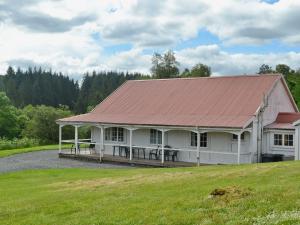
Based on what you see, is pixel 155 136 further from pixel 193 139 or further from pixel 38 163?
pixel 38 163

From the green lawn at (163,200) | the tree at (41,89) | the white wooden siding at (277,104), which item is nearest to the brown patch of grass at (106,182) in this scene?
the green lawn at (163,200)

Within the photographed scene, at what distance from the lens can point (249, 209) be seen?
8.73 m

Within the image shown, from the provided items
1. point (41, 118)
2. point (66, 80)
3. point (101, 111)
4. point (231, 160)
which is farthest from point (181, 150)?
point (66, 80)

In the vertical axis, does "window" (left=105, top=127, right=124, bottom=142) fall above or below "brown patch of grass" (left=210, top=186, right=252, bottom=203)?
above

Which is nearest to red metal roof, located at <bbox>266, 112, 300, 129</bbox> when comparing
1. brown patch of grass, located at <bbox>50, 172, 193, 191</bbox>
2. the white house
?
the white house

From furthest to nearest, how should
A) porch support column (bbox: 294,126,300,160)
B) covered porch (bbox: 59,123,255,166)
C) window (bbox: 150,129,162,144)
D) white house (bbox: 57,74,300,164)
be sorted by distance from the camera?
window (bbox: 150,129,162,144) → covered porch (bbox: 59,123,255,166) → white house (bbox: 57,74,300,164) → porch support column (bbox: 294,126,300,160)

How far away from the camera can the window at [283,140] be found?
24.8 metres

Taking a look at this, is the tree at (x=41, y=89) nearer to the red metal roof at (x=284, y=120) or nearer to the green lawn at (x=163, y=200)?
the red metal roof at (x=284, y=120)

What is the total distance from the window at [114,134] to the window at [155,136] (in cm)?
240

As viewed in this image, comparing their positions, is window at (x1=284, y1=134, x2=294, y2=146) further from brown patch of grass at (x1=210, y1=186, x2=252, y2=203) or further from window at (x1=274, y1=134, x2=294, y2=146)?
brown patch of grass at (x1=210, y1=186, x2=252, y2=203)

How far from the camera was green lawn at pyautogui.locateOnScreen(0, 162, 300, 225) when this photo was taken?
8.62 metres

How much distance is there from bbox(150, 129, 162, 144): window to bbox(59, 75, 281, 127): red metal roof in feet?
3.24

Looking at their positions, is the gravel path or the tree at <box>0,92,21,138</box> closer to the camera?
the gravel path

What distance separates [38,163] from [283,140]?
46.1 ft
